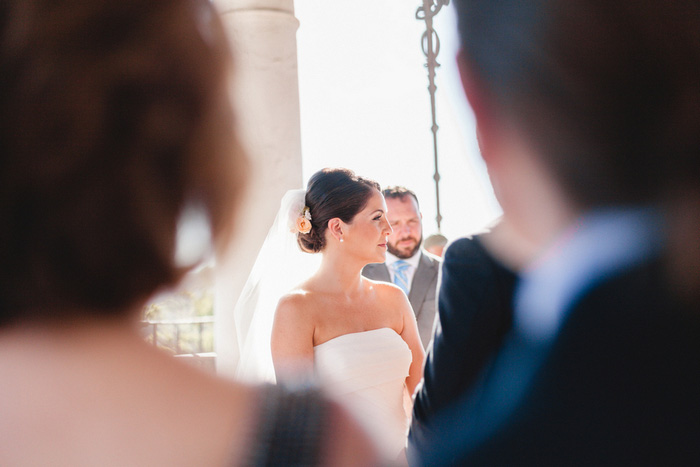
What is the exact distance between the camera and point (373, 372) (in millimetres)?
4320

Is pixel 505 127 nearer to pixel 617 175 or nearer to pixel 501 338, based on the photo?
pixel 617 175

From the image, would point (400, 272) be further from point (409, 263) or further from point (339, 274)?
point (339, 274)

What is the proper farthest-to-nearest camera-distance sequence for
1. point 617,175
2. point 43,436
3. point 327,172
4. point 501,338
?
point 327,172, point 501,338, point 617,175, point 43,436

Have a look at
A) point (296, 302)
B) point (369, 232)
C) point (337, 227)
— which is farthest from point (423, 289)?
point (296, 302)

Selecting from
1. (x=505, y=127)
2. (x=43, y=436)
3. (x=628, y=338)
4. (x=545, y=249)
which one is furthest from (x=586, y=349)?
(x=43, y=436)

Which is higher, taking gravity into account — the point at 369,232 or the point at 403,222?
the point at 369,232

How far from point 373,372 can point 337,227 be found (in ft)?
3.31

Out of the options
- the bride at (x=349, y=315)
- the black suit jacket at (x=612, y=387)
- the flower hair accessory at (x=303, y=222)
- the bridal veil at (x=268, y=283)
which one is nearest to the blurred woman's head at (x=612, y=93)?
the black suit jacket at (x=612, y=387)

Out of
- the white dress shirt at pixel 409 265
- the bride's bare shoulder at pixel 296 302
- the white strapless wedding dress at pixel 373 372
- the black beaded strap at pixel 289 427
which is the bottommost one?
the white strapless wedding dress at pixel 373 372

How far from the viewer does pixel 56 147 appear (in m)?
0.95

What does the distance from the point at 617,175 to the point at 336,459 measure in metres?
0.74

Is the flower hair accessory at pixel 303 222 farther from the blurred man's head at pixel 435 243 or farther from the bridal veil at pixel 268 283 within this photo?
the blurred man's head at pixel 435 243

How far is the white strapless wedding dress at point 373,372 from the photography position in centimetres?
415

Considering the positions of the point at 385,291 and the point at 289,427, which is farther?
the point at 385,291
